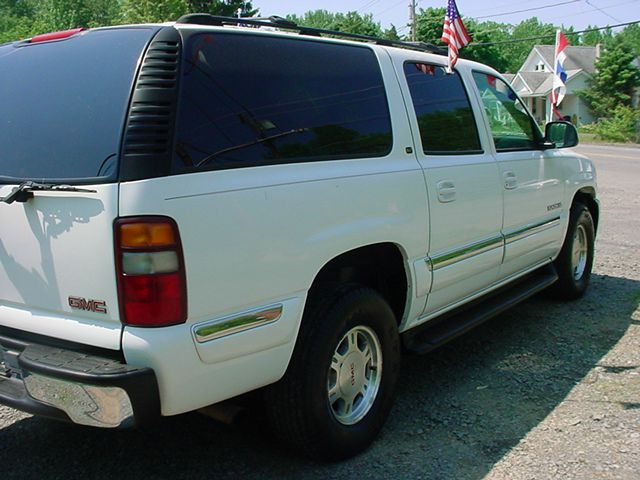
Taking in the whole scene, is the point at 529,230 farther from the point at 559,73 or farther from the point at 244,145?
the point at 559,73

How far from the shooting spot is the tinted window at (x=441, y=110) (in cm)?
391

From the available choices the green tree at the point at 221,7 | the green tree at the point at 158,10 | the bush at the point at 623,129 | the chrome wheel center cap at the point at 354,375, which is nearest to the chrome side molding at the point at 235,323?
the chrome wheel center cap at the point at 354,375

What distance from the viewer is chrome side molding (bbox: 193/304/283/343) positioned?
255 centimetres

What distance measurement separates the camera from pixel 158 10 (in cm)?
2745

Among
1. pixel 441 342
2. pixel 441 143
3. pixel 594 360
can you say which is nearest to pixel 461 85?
pixel 441 143

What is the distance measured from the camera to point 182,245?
246cm

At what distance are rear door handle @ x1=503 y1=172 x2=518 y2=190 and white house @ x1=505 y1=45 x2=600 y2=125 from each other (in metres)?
53.1

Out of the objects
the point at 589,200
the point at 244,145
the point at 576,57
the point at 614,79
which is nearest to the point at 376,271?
the point at 244,145

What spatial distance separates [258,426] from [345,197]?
52.6 inches

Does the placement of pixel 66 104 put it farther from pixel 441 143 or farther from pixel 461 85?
pixel 461 85

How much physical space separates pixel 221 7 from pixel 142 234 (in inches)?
1203

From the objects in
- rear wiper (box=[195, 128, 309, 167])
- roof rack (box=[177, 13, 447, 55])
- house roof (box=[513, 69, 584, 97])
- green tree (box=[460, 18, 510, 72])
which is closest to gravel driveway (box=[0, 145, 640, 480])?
rear wiper (box=[195, 128, 309, 167])

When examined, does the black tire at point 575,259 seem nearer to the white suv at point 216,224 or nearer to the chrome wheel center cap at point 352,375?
the white suv at point 216,224

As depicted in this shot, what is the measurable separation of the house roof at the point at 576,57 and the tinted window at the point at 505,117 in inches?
2309
